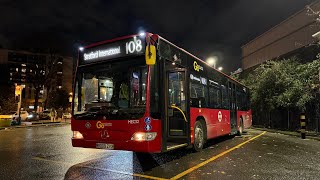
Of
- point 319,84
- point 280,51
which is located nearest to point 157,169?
point 319,84

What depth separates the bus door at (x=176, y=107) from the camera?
8.24 m

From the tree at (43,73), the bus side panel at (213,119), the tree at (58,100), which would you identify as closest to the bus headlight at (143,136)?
the bus side panel at (213,119)

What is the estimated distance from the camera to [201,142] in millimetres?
10688

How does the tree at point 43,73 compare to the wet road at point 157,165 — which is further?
the tree at point 43,73

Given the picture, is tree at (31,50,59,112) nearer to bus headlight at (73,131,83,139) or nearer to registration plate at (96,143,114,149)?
bus headlight at (73,131,83,139)

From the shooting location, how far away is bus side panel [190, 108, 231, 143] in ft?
32.7

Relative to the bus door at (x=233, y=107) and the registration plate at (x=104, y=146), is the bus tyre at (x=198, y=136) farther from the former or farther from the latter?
the bus door at (x=233, y=107)

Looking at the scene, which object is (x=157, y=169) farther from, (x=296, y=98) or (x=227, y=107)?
(x=296, y=98)

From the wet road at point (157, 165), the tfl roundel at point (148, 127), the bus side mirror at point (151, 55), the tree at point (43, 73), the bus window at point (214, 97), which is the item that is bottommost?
the wet road at point (157, 165)

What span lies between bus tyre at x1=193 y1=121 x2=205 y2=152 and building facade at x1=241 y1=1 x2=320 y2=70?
18.8 m

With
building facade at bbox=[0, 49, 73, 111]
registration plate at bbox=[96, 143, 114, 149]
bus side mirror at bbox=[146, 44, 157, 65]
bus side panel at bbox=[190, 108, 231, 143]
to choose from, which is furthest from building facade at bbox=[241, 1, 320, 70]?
building facade at bbox=[0, 49, 73, 111]

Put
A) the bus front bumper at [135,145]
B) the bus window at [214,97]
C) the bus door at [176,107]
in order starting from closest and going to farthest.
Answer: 1. the bus front bumper at [135,145]
2. the bus door at [176,107]
3. the bus window at [214,97]

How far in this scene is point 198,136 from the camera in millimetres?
10445

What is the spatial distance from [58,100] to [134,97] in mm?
67824
